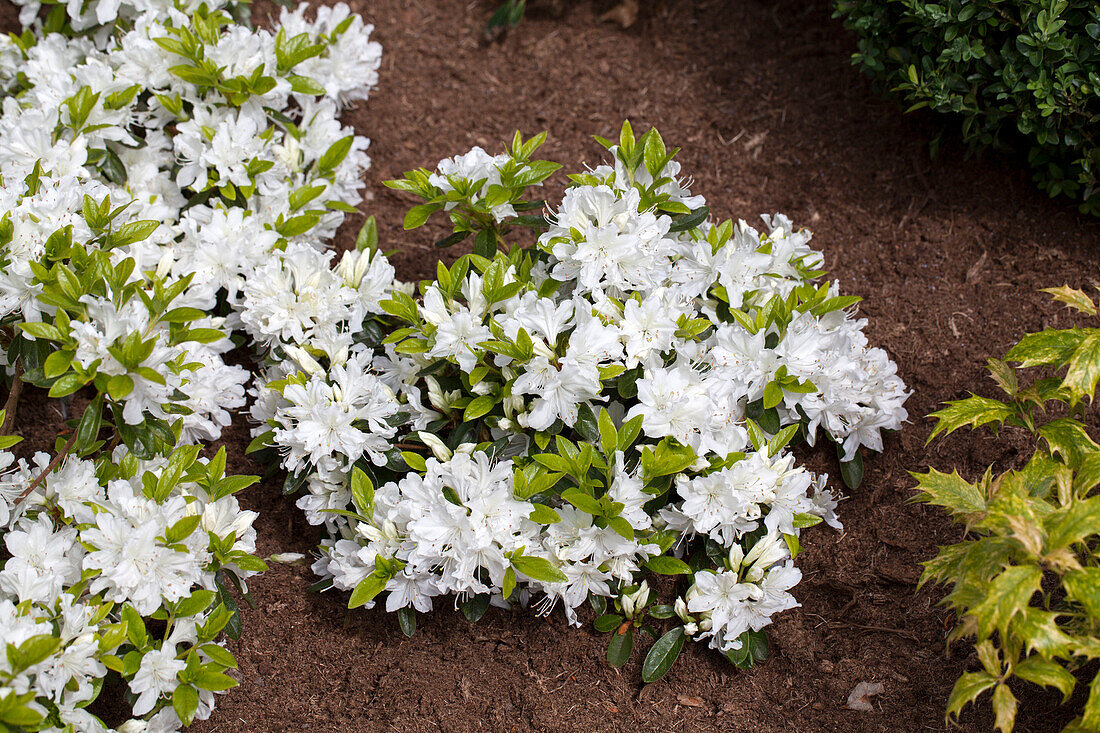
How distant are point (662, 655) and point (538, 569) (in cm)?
48

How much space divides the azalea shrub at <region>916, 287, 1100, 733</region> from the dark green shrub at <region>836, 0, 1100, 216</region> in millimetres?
854

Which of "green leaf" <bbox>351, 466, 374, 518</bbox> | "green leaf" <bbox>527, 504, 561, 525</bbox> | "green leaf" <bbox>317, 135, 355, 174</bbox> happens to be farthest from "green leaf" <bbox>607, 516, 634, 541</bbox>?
"green leaf" <bbox>317, 135, 355, 174</bbox>

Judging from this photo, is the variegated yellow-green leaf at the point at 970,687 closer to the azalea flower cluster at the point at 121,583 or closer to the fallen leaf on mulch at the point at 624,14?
the azalea flower cluster at the point at 121,583

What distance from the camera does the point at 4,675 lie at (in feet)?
5.72

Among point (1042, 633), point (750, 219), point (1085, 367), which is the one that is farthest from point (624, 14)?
point (1042, 633)

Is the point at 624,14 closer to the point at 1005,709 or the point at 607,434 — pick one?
the point at 607,434

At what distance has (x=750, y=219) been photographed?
305 cm

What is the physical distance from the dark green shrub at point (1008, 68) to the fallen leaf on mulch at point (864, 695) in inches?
68.0

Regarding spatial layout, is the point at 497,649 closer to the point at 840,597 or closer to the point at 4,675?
the point at 840,597

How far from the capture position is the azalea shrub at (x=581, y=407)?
2043mm

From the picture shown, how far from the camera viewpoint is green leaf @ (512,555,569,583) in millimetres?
1981

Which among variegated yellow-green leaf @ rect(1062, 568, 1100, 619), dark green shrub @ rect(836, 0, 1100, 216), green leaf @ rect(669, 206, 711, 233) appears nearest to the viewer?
variegated yellow-green leaf @ rect(1062, 568, 1100, 619)

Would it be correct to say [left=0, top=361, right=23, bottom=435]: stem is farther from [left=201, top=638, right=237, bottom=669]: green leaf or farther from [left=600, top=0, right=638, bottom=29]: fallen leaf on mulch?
[left=600, top=0, right=638, bottom=29]: fallen leaf on mulch

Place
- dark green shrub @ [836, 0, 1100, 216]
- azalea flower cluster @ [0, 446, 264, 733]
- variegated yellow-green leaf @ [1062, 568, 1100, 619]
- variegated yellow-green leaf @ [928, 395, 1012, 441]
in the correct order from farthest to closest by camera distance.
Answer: dark green shrub @ [836, 0, 1100, 216] → variegated yellow-green leaf @ [928, 395, 1012, 441] → azalea flower cluster @ [0, 446, 264, 733] → variegated yellow-green leaf @ [1062, 568, 1100, 619]
